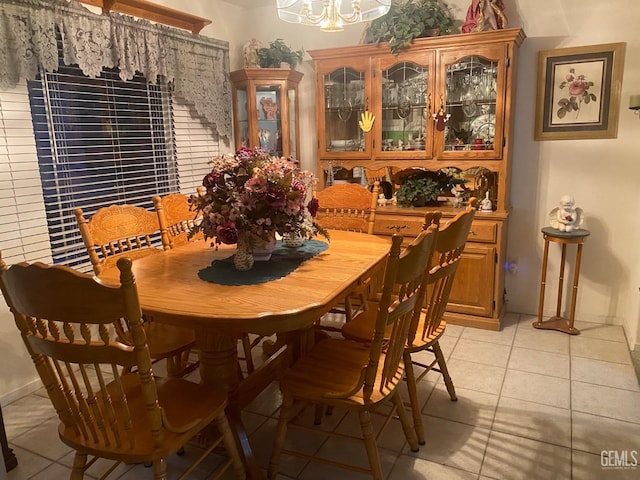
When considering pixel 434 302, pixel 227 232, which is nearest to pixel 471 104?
pixel 434 302

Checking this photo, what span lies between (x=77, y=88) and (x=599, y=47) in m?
3.24

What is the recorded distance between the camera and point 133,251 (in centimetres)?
243

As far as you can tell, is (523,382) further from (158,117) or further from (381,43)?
(158,117)

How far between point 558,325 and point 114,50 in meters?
3.35

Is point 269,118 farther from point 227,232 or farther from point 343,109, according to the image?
point 227,232

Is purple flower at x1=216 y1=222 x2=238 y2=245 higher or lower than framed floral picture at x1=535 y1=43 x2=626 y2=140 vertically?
lower

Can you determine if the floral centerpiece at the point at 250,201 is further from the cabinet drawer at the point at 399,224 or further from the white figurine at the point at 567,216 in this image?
the white figurine at the point at 567,216

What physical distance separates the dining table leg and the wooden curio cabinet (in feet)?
5.98

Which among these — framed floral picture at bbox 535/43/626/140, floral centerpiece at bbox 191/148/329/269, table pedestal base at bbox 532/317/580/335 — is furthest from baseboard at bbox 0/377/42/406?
framed floral picture at bbox 535/43/626/140

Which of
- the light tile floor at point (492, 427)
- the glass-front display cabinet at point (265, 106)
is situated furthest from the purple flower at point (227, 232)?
the glass-front display cabinet at point (265, 106)

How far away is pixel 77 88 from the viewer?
289 centimetres

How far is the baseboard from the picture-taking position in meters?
2.53

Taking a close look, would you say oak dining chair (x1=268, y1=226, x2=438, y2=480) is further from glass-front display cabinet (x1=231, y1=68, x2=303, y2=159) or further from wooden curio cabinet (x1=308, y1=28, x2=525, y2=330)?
glass-front display cabinet (x1=231, y1=68, x2=303, y2=159)

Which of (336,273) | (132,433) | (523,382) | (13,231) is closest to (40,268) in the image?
(132,433)
